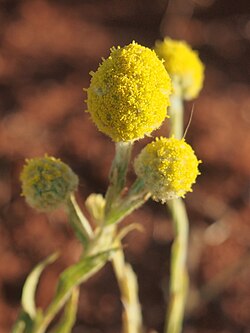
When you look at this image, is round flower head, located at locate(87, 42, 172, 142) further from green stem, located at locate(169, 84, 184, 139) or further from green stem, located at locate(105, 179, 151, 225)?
green stem, located at locate(169, 84, 184, 139)

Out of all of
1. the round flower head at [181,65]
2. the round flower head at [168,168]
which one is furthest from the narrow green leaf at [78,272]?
the round flower head at [181,65]

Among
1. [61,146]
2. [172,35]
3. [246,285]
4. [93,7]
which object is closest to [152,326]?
[246,285]

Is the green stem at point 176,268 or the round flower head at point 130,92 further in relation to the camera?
the green stem at point 176,268

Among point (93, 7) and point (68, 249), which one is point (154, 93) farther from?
point (93, 7)

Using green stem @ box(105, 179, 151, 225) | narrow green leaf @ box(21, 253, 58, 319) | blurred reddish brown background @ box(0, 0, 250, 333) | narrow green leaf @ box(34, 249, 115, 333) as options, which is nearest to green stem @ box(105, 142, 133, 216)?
green stem @ box(105, 179, 151, 225)

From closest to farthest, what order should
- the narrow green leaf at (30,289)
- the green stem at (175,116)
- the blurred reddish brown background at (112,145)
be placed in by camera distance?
the narrow green leaf at (30,289) < the green stem at (175,116) < the blurred reddish brown background at (112,145)

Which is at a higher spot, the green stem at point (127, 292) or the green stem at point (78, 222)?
the green stem at point (78, 222)

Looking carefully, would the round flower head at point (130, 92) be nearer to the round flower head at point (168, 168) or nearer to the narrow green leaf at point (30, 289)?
the round flower head at point (168, 168)
